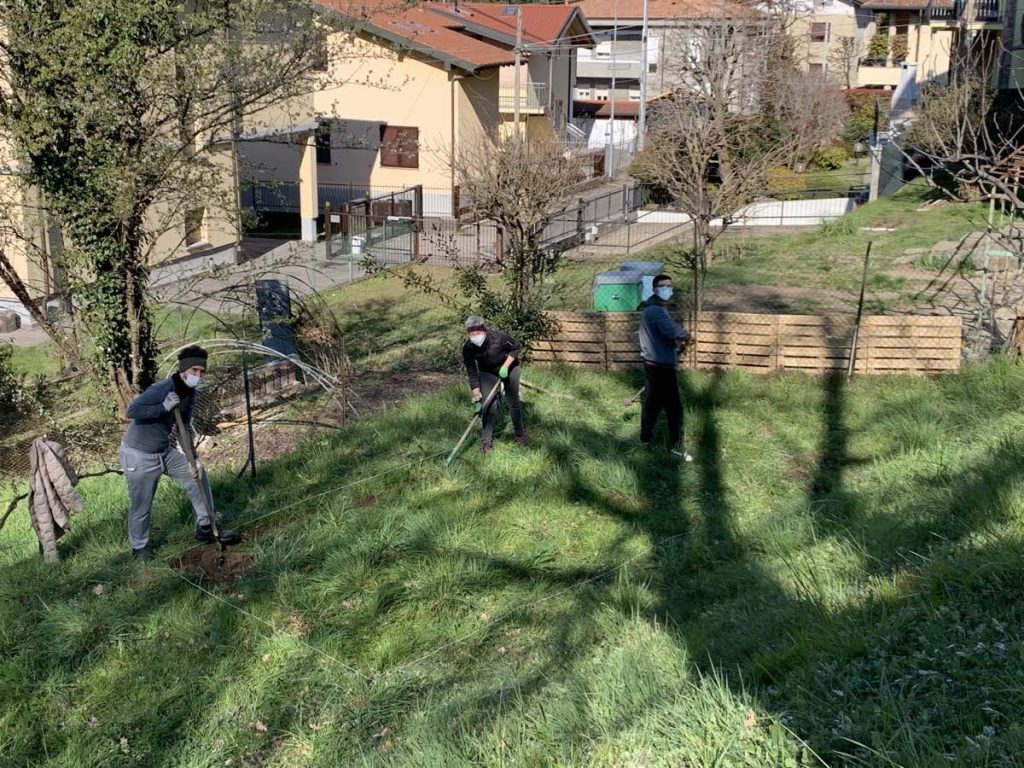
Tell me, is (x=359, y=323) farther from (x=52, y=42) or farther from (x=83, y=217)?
(x=52, y=42)

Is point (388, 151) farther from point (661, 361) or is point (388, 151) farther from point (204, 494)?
point (204, 494)

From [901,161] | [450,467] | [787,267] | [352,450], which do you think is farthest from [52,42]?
[901,161]

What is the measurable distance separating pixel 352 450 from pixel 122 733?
Result: 15.5ft

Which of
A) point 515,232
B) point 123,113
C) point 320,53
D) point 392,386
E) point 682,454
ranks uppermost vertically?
point 320,53

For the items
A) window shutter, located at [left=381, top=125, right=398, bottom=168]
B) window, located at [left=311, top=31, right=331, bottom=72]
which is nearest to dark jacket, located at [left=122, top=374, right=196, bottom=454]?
window, located at [left=311, top=31, right=331, bottom=72]

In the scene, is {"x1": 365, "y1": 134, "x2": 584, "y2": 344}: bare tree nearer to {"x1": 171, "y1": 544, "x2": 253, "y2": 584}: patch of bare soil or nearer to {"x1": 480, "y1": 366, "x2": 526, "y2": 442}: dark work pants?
{"x1": 480, "y1": 366, "x2": 526, "y2": 442}: dark work pants

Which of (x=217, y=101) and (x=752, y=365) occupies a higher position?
(x=217, y=101)

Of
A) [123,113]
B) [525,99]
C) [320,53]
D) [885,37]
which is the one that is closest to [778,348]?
[320,53]

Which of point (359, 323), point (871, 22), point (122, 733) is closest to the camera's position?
point (122, 733)

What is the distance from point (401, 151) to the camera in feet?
101

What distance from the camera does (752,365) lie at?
493 inches

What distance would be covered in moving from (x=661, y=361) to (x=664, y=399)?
1.33 ft

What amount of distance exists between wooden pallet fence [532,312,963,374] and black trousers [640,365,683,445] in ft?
10.1

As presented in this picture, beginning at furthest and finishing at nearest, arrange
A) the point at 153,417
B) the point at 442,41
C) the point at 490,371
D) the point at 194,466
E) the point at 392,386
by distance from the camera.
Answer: the point at 442,41, the point at 392,386, the point at 490,371, the point at 194,466, the point at 153,417
